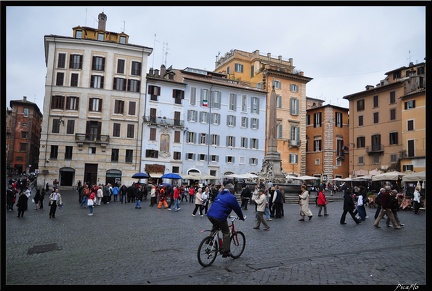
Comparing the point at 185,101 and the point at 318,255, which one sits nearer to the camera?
the point at 318,255

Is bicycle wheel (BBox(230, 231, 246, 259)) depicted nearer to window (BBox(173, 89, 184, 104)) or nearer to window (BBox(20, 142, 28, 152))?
window (BBox(173, 89, 184, 104))

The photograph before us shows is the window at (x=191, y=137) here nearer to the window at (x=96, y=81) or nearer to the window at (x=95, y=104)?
the window at (x=95, y=104)

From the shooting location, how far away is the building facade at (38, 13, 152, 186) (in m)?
38.8

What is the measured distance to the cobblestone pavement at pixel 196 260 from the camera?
608 centimetres

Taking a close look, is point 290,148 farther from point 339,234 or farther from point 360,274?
point 360,274

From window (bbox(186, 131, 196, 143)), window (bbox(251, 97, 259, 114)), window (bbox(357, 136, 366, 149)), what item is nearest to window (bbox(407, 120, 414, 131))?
window (bbox(357, 136, 366, 149))

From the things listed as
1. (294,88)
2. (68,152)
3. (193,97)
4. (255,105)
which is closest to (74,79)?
(68,152)

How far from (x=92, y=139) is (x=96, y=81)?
6702 mm

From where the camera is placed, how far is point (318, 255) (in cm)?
A: 792

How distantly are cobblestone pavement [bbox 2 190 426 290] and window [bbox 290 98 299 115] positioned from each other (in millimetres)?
37775

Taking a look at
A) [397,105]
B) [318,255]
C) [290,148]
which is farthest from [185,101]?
[318,255]

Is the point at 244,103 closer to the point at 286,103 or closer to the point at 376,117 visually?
the point at 286,103

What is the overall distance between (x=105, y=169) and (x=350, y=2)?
3739 centimetres
